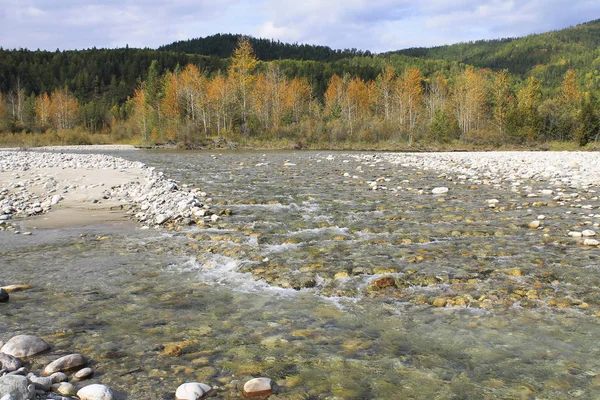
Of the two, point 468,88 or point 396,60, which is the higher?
point 396,60

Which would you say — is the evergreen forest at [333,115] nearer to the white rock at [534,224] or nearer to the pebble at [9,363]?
the white rock at [534,224]

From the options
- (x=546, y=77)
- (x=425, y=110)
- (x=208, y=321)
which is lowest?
(x=208, y=321)

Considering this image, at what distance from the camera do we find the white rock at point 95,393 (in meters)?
2.91

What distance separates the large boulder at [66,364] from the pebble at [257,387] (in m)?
1.43

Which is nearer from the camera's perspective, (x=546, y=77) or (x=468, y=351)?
(x=468, y=351)

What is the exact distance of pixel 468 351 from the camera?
3707mm

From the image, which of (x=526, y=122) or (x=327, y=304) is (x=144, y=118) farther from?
(x=327, y=304)

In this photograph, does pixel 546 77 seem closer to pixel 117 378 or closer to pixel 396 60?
pixel 396 60

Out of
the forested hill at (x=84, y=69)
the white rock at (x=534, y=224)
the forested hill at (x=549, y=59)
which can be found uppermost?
the forested hill at (x=549, y=59)

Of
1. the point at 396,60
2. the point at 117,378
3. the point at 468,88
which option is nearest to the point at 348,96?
the point at 468,88

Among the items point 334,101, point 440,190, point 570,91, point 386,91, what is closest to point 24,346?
point 440,190

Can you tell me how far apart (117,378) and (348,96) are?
2550 inches

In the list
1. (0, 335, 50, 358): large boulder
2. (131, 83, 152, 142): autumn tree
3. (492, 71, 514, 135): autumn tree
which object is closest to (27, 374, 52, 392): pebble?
(0, 335, 50, 358): large boulder

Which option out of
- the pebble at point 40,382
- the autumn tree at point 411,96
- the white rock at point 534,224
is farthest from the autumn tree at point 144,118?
the pebble at point 40,382
